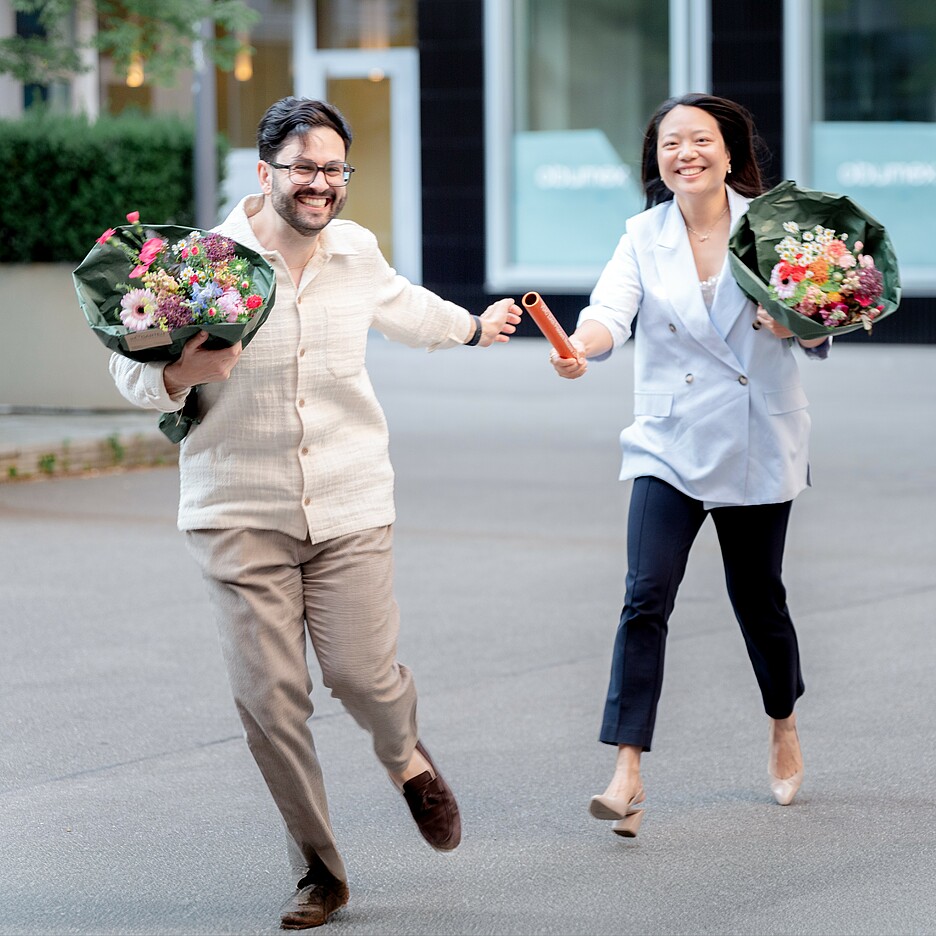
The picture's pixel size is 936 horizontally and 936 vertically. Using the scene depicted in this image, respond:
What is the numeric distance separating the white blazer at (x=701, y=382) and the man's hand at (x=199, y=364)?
1270 millimetres

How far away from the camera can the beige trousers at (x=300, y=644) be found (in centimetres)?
402

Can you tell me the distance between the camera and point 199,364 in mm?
3873

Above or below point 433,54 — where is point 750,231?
below

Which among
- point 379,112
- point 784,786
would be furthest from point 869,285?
point 379,112

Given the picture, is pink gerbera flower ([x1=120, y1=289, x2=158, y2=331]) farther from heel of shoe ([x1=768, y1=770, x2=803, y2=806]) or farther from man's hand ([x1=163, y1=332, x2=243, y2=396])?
heel of shoe ([x1=768, y1=770, x2=803, y2=806])

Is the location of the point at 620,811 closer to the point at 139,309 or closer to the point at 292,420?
the point at 292,420

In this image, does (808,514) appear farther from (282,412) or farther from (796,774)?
(282,412)

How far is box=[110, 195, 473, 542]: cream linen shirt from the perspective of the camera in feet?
13.4

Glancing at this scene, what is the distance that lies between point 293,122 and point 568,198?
56.7ft

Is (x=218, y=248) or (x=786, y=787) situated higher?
(x=218, y=248)

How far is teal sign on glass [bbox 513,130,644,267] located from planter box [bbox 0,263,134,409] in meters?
8.29

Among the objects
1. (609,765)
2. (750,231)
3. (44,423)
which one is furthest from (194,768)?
(44,423)

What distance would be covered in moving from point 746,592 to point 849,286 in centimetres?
90

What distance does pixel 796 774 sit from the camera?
5070 mm
